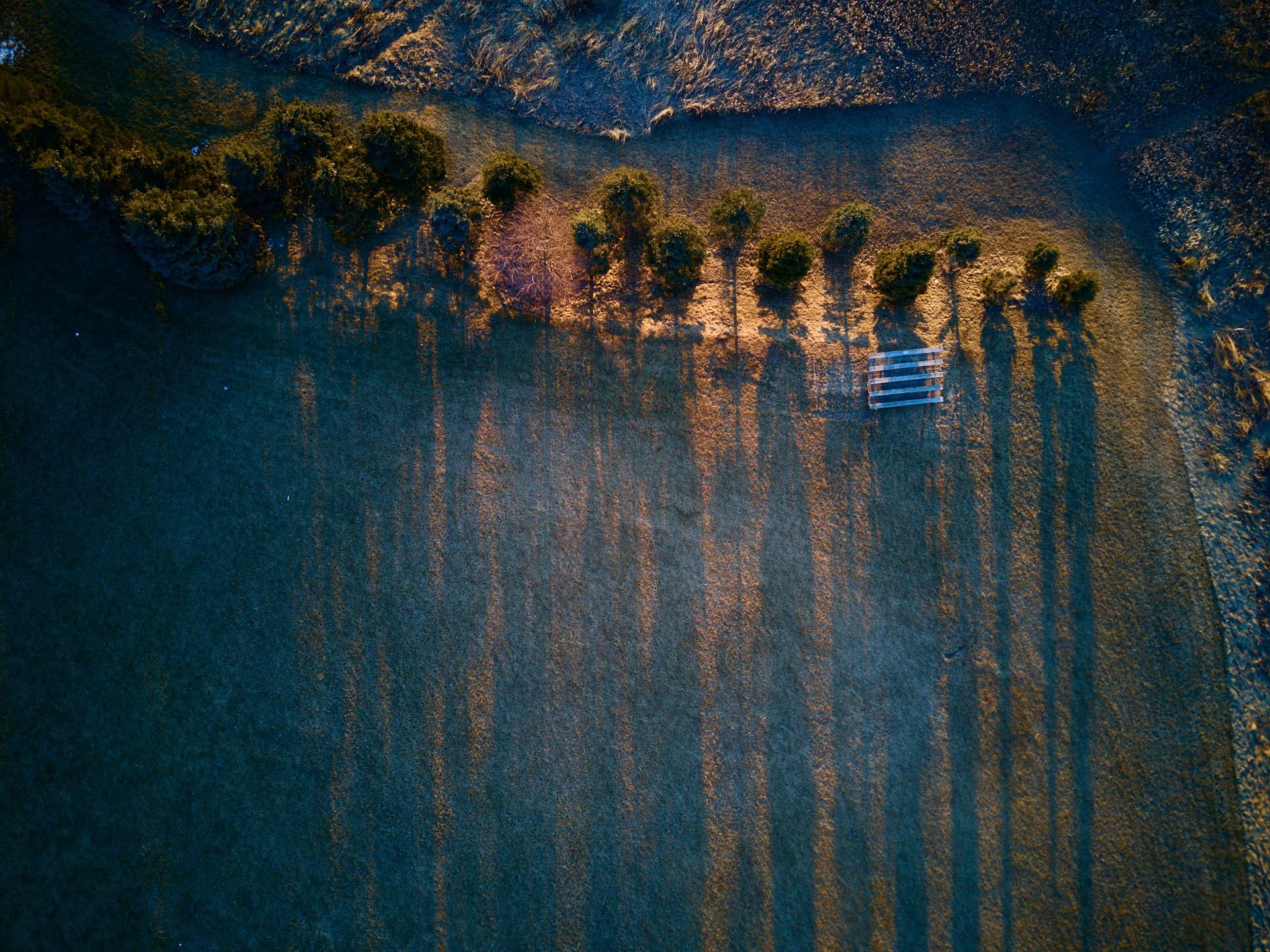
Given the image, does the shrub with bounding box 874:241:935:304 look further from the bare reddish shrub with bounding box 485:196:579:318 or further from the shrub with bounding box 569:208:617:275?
the bare reddish shrub with bounding box 485:196:579:318

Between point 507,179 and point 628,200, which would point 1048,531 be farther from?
point 507,179

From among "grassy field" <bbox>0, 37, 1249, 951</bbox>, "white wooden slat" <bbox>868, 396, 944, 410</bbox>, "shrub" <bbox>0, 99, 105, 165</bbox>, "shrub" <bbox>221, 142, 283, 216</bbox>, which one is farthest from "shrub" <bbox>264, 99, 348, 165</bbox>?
"white wooden slat" <bbox>868, 396, 944, 410</bbox>

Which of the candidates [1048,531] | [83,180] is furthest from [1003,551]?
[83,180]

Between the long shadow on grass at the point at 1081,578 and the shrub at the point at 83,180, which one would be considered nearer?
the shrub at the point at 83,180

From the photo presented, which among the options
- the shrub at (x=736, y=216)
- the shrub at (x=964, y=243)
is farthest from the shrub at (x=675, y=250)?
the shrub at (x=964, y=243)

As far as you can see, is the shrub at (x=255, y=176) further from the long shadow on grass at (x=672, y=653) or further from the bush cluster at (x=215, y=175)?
the long shadow on grass at (x=672, y=653)

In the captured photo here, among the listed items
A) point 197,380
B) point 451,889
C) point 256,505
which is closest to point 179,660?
point 256,505
